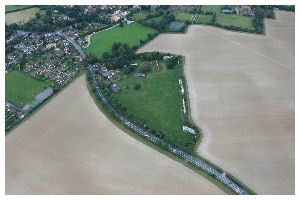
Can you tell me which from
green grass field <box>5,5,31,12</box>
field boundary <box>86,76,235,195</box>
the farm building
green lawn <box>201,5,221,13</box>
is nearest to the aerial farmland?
field boundary <box>86,76,235,195</box>

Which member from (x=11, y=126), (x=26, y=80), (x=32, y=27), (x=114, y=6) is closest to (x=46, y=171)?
(x=11, y=126)

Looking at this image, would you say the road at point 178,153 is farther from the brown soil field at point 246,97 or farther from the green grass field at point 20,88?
the green grass field at point 20,88

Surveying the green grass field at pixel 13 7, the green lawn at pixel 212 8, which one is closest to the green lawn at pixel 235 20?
the green lawn at pixel 212 8

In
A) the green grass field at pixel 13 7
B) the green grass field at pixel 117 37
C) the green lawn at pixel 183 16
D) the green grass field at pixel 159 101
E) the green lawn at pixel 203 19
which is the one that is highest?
the green grass field at pixel 13 7

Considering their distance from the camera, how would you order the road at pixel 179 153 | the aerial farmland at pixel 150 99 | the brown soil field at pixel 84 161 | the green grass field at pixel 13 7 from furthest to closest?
1. the green grass field at pixel 13 7
2. the aerial farmland at pixel 150 99
3. the road at pixel 179 153
4. the brown soil field at pixel 84 161

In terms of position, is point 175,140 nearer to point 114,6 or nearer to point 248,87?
point 248,87
